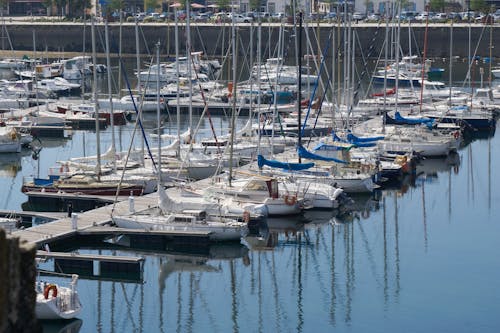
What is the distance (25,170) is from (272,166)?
12582 mm

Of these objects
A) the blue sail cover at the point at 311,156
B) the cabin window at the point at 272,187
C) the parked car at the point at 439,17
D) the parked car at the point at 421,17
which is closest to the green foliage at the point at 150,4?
the parked car at the point at 421,17

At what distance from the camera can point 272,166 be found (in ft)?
128

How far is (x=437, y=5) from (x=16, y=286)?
342ft

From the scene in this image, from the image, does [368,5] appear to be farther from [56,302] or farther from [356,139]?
[56,302]

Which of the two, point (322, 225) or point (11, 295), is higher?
point (11, 295)

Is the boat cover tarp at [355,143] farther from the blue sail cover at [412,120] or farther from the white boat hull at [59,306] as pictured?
the white boat hull at [59,306]

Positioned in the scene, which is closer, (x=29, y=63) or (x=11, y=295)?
(x=11, y=295)

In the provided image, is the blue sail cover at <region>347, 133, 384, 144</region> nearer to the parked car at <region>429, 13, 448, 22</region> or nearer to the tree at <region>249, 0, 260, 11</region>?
the parked car at <region>429, 13, 448, 22</region>

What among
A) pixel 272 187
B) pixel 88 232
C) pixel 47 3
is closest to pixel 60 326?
pixel 88 232

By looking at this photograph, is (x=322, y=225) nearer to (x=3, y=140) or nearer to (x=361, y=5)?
(x=3, y=140)

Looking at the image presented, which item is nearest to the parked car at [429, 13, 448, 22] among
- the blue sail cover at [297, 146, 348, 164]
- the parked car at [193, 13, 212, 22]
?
the parked car at [193, 13, 212, 22]

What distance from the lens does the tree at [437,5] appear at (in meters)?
116

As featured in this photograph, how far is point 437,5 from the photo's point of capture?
116m

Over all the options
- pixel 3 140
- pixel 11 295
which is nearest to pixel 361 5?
pixel 3 140
